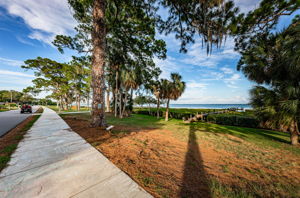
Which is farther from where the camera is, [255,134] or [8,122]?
[8,122]

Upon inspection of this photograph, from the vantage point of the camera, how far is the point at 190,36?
5082 millimetres

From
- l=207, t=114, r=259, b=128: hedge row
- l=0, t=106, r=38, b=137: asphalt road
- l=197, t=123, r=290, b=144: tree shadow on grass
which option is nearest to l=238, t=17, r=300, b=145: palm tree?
l=197, t=123, r=290, b=144: tree shadow on grass

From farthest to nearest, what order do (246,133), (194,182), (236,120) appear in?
(236,120) < (246,133) < (194,182)

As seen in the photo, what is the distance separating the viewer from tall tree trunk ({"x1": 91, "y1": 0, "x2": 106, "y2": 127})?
18.9ft

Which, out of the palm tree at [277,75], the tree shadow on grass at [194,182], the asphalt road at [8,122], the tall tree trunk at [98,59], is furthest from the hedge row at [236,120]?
the asphalt road at [8,122]

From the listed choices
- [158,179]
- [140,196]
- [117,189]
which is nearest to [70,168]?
[117,189]

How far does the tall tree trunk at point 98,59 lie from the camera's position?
5746 millimetres

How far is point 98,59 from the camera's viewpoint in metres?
5.80

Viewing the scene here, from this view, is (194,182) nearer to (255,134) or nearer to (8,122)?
(255,134)

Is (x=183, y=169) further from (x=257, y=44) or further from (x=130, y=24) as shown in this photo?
(x=130, y=24)

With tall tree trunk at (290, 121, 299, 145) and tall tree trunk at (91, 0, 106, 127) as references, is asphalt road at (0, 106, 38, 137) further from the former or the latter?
tall tree trunk at (290, 121, 299, 145)

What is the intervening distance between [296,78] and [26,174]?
9428 mm

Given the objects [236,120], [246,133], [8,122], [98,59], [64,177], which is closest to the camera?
[64,177]

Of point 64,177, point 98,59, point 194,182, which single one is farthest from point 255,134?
point 98,59
